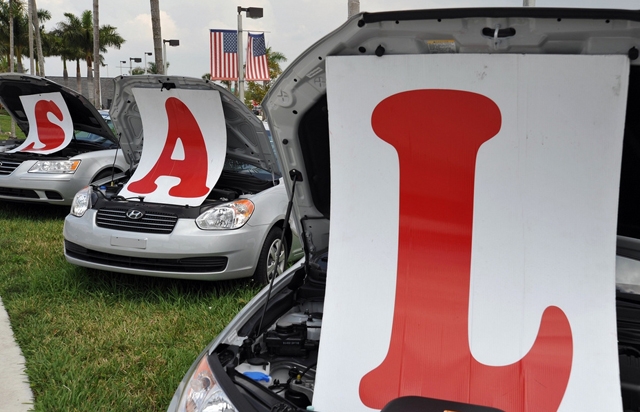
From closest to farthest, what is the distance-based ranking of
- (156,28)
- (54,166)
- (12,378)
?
(12,378), (54,166), (156,28)

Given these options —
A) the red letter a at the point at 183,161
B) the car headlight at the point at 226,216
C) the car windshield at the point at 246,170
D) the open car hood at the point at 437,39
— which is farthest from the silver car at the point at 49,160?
the open car hood at the point at 437,39

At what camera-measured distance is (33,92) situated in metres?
7.45

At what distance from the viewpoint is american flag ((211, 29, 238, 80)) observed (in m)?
15.7

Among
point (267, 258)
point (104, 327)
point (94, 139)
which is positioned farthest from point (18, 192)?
point (267, 258)

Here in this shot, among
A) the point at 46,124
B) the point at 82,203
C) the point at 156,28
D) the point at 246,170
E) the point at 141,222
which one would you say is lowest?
the point at 141,222

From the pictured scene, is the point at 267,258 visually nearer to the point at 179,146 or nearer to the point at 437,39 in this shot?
the point at 179,146

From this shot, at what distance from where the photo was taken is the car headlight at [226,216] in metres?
4.53

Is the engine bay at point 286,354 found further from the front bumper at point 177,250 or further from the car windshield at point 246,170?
the car windshield at point 246,170

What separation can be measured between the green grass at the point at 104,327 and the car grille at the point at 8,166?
6.32 feet

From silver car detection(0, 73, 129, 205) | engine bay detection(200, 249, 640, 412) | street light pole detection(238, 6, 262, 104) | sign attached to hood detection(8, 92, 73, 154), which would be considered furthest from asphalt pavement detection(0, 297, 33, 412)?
street light pole detection(238, 6, 262, 104)

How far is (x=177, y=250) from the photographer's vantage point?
439 centimetres

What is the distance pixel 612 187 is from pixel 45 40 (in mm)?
56933

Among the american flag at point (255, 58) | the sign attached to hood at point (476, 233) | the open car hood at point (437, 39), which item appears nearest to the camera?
the open car hood at point (437, 39)

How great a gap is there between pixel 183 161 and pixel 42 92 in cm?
353
